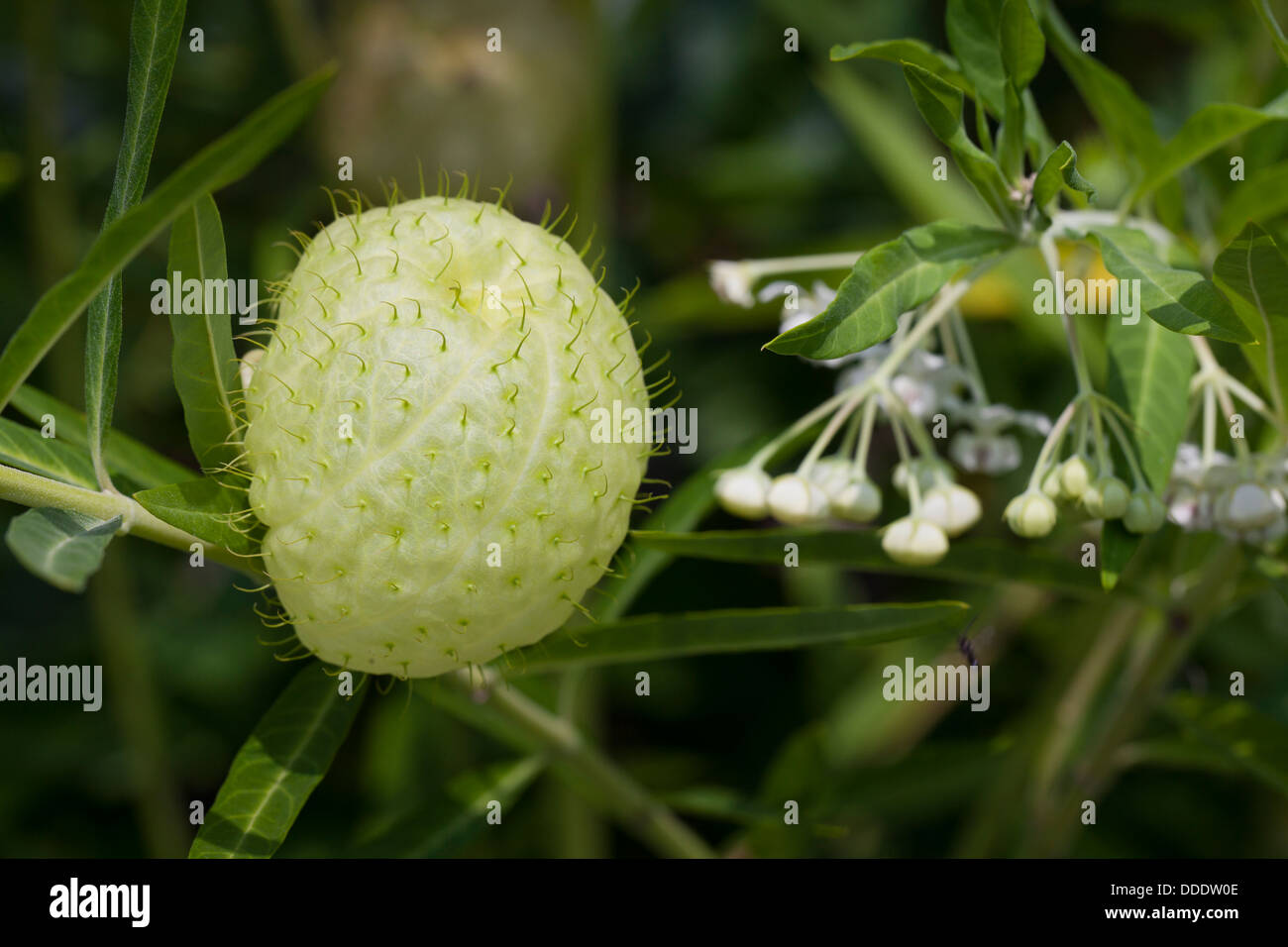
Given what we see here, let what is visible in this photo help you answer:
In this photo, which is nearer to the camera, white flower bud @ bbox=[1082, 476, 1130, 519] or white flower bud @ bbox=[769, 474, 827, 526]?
white flower bud @ bbox=[1082, 476, 1130, 519]

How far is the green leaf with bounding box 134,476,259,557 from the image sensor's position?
903 mm

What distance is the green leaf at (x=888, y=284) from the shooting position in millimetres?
902

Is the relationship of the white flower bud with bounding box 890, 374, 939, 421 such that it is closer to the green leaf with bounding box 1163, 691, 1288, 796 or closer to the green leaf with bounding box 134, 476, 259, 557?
the green leaf with bounding box 1163, 691, 1288, 796

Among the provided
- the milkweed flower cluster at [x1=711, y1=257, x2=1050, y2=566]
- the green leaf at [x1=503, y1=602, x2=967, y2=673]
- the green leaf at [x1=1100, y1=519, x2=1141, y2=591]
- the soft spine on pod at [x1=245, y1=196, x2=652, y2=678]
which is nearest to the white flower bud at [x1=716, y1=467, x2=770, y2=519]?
the milkweed flower cluster at [x1=711, y1=257, x2=1050, y2=566]

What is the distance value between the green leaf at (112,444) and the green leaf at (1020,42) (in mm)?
862

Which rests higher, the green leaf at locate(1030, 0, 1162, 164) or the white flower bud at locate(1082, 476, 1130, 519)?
the green leaf at locate(1030, 0, 1162, 164)

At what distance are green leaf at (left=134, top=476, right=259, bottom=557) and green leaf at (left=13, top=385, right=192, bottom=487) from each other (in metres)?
0.16

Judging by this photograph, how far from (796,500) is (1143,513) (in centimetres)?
31

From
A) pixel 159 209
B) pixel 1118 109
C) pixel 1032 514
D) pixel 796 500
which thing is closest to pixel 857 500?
pixel 796 500

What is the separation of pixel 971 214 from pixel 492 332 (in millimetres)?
1379

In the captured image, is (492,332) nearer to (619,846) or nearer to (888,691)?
(888,691)

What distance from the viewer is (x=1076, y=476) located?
102cm

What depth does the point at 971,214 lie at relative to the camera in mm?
2027
